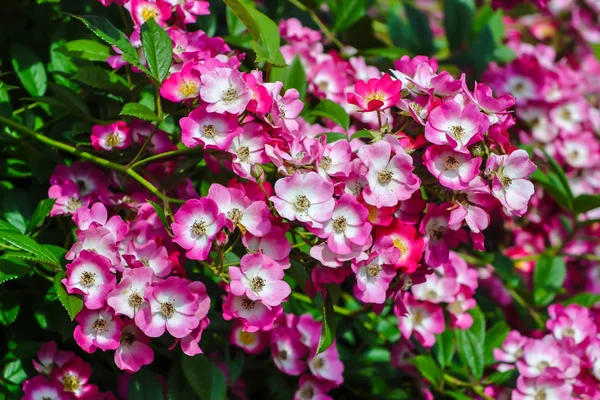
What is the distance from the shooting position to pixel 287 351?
1396 mm

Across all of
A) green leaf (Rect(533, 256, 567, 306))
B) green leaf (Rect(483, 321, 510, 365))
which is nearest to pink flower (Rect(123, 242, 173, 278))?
green leaf (Rect(483, 321, 510, 365))

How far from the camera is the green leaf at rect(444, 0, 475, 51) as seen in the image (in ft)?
→ 6.72

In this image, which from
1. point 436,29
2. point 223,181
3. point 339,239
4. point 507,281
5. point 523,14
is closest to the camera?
point 339,239

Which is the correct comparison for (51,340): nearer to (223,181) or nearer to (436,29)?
(223,181)

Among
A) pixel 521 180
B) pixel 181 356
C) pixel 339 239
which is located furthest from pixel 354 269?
pixel 181 356

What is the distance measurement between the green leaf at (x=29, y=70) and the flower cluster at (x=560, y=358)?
1.03 m

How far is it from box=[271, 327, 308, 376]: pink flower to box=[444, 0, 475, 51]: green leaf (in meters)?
1.06

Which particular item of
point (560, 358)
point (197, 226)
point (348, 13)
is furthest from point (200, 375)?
point (348, 13)

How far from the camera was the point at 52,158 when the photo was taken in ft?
4.20

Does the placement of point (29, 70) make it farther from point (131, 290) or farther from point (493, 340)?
point (493, 340)

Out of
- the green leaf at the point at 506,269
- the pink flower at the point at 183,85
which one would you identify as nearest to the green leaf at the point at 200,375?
the pink flower at the point at 183,85

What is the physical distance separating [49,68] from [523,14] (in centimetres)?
152

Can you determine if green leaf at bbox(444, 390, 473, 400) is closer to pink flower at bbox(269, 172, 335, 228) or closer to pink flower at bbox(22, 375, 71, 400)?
pink flower at bbox(269, 172, 335, 228)

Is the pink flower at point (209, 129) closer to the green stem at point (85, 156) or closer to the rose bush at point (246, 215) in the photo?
the rose bush at point (246, 215)
